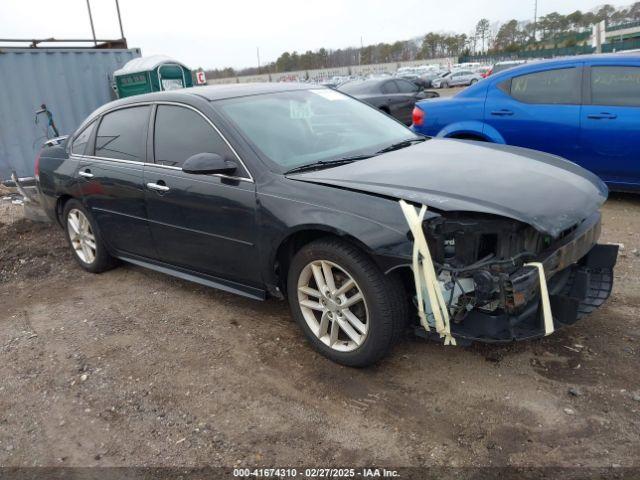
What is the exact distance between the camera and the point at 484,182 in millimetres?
2891

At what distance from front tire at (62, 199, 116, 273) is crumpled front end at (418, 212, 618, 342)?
3384mm

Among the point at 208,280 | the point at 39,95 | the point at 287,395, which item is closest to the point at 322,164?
the point at 208,280

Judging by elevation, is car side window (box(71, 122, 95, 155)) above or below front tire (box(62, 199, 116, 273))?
above

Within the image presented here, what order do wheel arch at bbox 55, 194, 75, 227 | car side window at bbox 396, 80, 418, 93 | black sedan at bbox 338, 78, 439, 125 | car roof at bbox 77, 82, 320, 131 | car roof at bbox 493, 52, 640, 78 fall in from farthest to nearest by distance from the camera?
car side window at bbox 396, 80, 418, 93
black sedan at bbox 338, 78, 439, 125
car roof at bbox 493, 52, 640, 78
wheel arch at bbox 55, 194, 75, 227
car roof at bbox 77, 82, 320, 131

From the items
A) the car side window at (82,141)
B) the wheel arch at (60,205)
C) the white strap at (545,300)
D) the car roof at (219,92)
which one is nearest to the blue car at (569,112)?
the car roof at (219,92)

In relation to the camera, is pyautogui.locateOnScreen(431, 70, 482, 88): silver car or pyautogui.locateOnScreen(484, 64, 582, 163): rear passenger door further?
pyautogui.locateOnScreen(431, 70, 482, 88): silver car

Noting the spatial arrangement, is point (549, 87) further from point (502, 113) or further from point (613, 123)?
point (613, 123)

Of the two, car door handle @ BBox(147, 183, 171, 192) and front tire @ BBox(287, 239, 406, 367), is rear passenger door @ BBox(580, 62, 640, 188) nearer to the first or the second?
front tire @ BBox(287, 239, 406, 367)

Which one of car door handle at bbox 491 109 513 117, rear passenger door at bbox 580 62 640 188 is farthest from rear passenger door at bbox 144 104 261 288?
rear passenger door at bbox 580 62 640 188

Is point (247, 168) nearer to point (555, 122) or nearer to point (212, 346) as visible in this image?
point (212, 346)

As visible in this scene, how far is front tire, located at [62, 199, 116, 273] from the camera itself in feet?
15.9

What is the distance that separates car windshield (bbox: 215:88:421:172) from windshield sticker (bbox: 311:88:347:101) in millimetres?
10

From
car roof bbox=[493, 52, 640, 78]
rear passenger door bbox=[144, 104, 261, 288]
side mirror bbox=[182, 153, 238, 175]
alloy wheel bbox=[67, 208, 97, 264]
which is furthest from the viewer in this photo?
car roof bbox=[493, 52, 640, 78]

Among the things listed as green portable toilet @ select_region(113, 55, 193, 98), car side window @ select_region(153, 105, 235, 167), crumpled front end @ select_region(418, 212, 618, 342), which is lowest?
crumpled front end @ select_region(418, 212, 618, 342)
